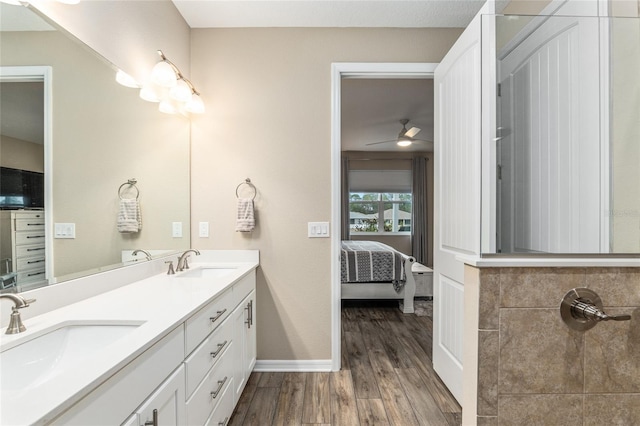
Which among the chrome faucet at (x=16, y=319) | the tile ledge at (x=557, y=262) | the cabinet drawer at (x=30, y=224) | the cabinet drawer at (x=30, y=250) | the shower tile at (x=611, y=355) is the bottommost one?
the shower tile at (x=611, y=355)

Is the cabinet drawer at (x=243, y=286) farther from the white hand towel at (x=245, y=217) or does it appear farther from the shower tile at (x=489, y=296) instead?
the shower tile at (x=489, y=296)

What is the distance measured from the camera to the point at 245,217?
214 cm

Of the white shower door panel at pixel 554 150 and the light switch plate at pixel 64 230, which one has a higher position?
the white shower door panel at pixel 554 150

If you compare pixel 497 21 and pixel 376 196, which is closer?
pixel 497 21

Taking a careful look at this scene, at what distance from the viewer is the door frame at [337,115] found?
2.19 metres

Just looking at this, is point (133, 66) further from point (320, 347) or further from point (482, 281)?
point (320, 347)

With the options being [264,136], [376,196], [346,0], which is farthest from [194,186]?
[376,196]

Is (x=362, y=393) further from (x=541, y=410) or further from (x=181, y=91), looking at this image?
(x=181, y=91)

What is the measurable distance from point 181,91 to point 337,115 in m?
1.09

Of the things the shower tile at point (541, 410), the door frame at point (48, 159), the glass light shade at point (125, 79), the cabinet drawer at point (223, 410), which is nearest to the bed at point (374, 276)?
the cabinet drawer at point (223, 410)

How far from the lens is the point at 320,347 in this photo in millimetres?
2232

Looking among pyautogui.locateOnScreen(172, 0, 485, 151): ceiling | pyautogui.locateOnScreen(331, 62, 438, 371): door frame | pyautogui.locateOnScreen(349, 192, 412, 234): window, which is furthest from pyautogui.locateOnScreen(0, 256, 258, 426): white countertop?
pyautogui.locateOnScreen(349, 192, 412, 234): window

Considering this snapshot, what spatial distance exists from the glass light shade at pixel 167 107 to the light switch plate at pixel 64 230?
1006 mm

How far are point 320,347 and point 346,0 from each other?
2.49m
